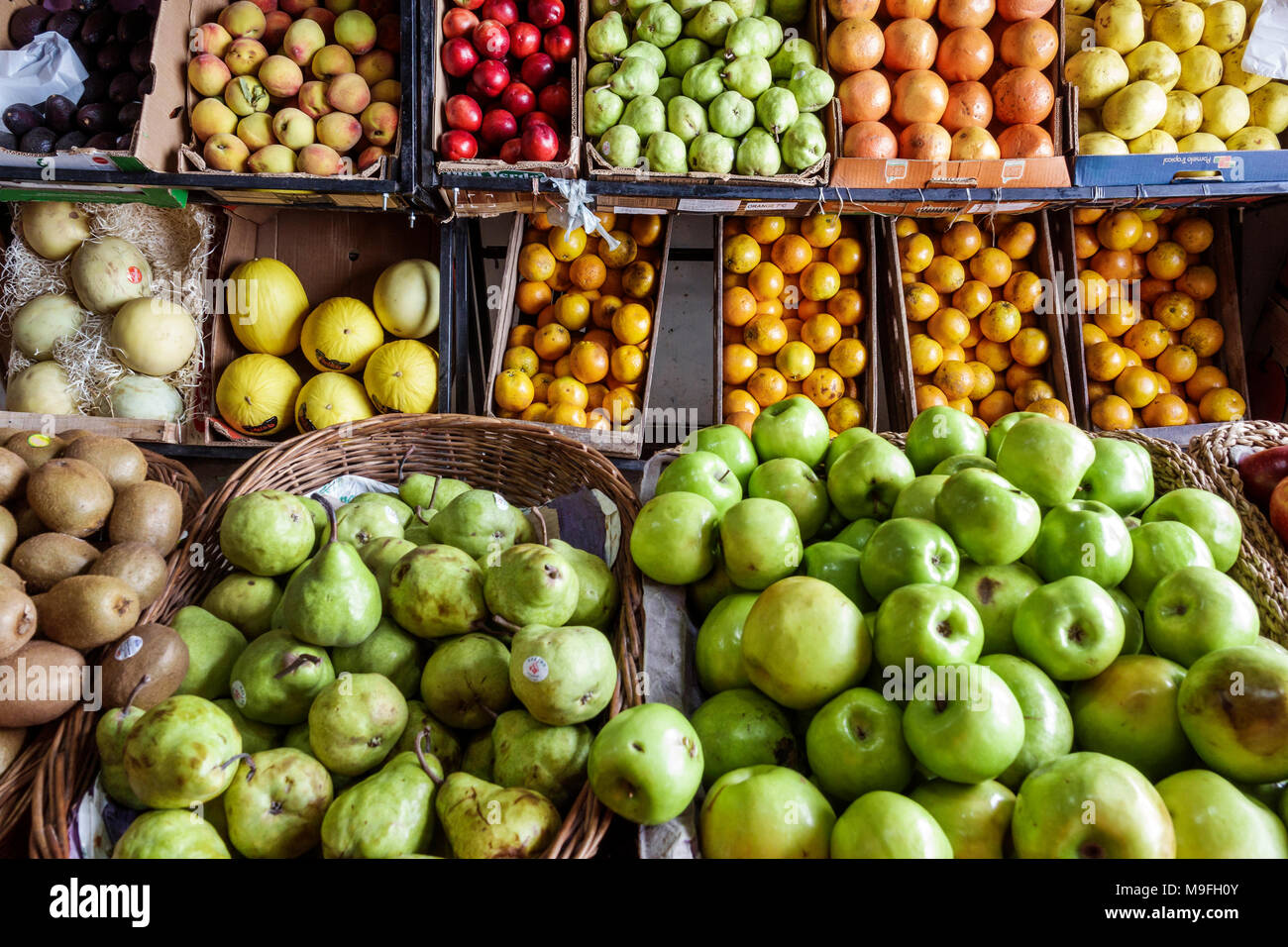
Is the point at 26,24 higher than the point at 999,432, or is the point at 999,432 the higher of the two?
the point at 26,24

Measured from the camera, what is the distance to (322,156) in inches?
112

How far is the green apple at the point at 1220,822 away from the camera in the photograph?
95 centimetres

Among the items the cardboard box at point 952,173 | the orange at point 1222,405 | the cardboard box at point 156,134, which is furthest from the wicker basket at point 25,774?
the orange at point 1222,405

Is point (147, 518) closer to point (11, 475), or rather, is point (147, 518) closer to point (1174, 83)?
point (11, 475)

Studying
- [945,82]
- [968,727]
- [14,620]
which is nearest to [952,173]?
[945,82]

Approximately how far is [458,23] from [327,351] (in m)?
1.49

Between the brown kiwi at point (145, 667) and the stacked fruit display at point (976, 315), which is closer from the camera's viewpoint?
the brown kiwi at point (145, 667)

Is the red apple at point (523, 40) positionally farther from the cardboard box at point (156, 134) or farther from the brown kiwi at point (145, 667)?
the brown kiwi at point (145, 667)

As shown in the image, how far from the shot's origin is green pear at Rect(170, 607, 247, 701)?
56.1 inches

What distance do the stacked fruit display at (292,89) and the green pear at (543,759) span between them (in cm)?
250

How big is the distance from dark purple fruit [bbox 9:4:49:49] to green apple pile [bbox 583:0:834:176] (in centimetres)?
248

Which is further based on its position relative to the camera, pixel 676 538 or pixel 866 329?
pixel 866 329

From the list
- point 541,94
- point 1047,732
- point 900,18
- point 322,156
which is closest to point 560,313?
point 541,94

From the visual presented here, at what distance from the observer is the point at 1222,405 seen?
3186 millimetres
